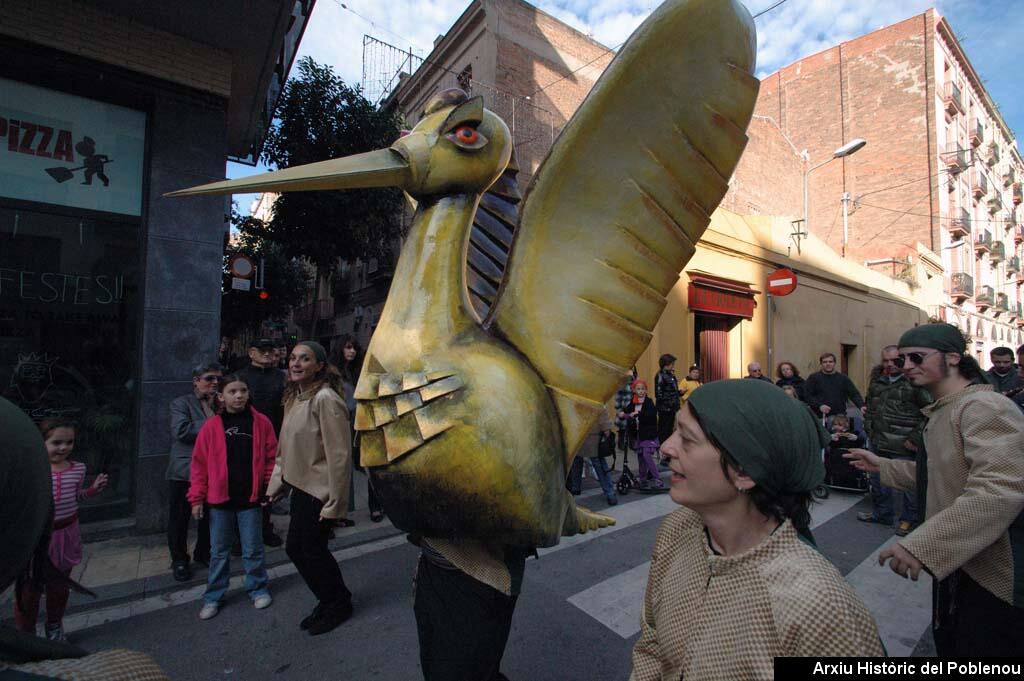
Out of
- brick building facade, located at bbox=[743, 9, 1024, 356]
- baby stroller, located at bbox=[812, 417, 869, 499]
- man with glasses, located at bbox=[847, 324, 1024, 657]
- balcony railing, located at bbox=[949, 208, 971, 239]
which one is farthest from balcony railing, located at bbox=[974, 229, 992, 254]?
man with glasses, located at bbox=[847, 324, 1024, 657]

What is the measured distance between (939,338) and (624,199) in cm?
166

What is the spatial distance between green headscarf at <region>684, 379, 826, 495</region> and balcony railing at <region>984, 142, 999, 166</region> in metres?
34.0

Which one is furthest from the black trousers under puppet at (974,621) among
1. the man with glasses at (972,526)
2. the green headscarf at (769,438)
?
the green headscarf at (769,438)

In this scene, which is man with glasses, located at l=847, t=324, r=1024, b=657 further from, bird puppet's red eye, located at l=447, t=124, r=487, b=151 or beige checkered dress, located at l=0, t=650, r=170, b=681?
beige checkered dress, located at l=0, t=650, r=170, b=681

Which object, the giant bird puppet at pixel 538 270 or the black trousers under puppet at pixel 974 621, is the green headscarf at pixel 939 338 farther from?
the giant bird puppet at pixel 538 270

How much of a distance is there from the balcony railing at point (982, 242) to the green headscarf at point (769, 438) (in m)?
31.2

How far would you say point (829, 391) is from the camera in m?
6.43

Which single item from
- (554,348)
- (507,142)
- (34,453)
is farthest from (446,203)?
(34,453)

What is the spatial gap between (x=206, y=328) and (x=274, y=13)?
3106 millimetres

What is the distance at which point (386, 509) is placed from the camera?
1406 mm

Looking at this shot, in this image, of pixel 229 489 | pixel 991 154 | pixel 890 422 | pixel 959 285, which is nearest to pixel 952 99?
pixel 959 285

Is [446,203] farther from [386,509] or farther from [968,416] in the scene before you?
[968,416]

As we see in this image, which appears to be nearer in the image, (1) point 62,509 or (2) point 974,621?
(2) point 974,621

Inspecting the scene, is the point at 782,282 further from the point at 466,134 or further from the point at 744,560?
the point at 744,560
